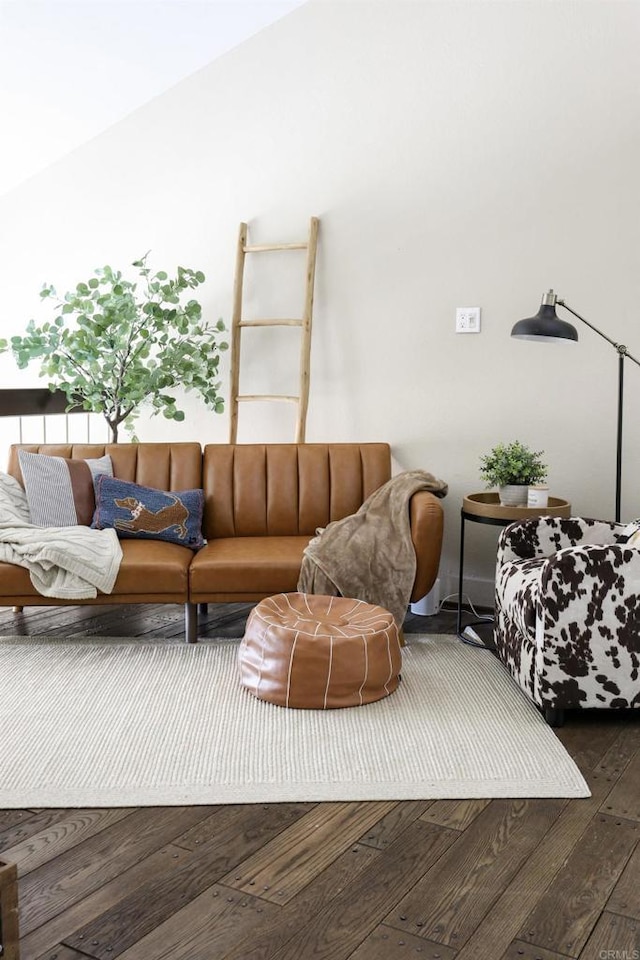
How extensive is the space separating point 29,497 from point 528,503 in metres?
1.98

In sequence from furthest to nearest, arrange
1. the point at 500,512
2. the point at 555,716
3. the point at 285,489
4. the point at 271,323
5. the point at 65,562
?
the point at 271,323 → the point at 285,489 → the point at 500,512 → the point at 65,562 → the point at 555,716

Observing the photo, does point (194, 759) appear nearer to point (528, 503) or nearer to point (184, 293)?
point (528, 503)

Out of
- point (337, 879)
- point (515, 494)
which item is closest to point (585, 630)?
point (515, 494)

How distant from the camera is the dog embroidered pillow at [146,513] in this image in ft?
12.2

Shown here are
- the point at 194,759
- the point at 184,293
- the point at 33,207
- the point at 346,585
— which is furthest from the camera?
the point at 33,207

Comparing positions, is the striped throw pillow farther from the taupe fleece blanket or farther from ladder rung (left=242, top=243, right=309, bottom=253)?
ladder rung (left=242, top=243, right=309, bottom=253)

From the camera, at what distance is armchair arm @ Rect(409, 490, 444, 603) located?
3.42m

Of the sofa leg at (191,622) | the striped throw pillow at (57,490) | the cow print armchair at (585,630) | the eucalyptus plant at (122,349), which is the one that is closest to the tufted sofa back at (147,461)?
the striped throw pillow at (57,490)

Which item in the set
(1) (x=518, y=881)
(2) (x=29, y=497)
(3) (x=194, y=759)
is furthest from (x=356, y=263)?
(1) (x=518, y=881)

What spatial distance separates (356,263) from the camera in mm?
4305

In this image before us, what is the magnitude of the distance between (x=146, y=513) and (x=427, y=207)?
183 cm

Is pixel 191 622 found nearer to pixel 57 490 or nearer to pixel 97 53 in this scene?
pixel 57 490

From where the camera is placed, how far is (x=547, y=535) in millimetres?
3258

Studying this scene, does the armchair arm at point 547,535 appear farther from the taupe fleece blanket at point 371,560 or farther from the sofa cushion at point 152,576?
the sofa cushion at point 152,576
